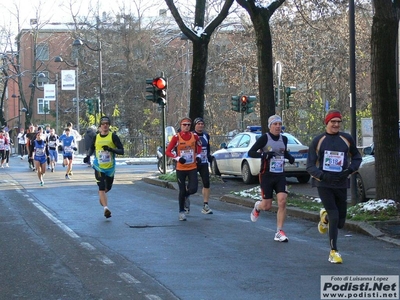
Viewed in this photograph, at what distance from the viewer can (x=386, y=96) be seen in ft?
42.7

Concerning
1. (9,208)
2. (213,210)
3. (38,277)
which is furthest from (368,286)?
(9,208)

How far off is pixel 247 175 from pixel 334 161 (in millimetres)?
13210

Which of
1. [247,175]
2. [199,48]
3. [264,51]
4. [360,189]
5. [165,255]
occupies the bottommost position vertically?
[165,255]

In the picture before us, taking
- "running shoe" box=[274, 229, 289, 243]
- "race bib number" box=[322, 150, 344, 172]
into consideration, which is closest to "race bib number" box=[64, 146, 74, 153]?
"running shoe" box=[274, 229, 289, 243]

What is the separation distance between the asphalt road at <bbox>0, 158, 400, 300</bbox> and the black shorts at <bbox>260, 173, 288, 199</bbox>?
70 cm

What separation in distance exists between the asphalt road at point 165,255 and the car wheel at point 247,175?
5.90m

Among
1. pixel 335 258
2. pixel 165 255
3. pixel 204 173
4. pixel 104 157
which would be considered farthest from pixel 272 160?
pixel 104 157

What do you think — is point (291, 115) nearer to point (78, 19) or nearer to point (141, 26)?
point (141, 26)

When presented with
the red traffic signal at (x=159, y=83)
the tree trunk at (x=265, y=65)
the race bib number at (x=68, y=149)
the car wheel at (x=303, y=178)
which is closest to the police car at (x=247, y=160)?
the car wheel at (x=303, y=178)

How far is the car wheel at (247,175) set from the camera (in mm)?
22375

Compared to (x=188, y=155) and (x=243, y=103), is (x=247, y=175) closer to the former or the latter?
(x=243, y=103)

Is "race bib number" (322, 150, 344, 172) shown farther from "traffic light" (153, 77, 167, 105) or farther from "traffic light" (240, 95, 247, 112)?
"traffic light" (240, 95, 247, 112)

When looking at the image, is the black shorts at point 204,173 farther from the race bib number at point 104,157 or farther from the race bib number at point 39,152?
the race bib number at point 39,152

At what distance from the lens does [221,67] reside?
48812 mm
